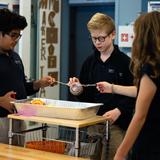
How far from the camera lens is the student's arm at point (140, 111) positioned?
1749mm

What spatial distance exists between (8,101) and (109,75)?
683 millimetres

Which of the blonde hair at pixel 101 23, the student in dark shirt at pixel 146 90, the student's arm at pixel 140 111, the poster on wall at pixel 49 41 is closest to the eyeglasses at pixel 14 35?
the blonde hair at pixel 101 23

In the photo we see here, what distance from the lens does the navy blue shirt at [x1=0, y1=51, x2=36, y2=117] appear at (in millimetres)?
2588

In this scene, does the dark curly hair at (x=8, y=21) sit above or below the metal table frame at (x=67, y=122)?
above

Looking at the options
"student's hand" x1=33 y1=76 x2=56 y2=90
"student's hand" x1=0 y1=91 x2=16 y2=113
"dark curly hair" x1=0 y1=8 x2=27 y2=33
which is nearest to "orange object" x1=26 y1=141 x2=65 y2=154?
"student's hand" x1=0 y1=91 x2=16 y2=113

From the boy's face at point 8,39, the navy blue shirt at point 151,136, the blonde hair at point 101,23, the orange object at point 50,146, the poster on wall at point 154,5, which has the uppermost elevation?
the poster on wall at point 154,5

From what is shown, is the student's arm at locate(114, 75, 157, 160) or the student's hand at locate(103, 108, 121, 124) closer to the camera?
the student's arm at locate(114, 75, 157, 160)

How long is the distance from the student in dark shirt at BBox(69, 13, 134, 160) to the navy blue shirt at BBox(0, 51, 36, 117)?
370mm

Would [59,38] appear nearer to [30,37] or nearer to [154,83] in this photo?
[30,37]

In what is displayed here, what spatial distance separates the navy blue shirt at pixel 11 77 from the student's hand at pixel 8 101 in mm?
55

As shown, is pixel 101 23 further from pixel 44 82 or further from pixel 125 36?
pixel 125 36

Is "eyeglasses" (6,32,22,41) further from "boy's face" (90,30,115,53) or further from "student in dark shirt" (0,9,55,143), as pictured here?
"boy's face" (90,30,115,53)

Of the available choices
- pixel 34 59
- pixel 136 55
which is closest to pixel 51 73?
pixel 34 59

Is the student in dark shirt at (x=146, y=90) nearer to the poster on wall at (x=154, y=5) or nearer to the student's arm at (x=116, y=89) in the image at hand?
the student's arm at (x=116, y=89)
